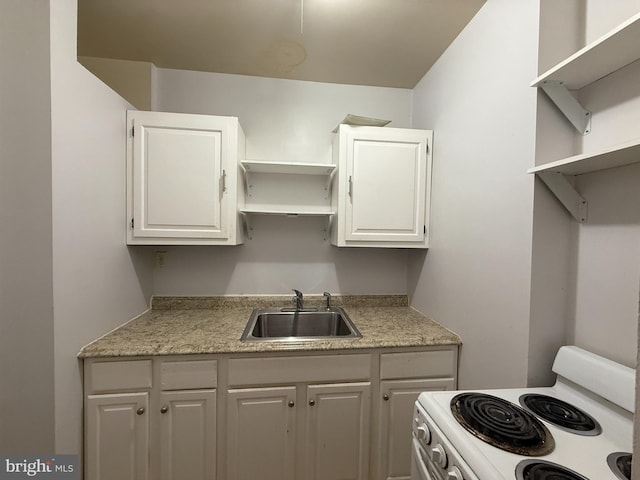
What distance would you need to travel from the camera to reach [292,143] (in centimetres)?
201

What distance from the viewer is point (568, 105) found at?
0.99 metres

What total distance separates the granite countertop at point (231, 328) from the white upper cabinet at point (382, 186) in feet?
1.70

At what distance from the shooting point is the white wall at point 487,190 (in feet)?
3.51

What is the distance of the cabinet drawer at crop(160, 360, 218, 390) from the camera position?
1.31m

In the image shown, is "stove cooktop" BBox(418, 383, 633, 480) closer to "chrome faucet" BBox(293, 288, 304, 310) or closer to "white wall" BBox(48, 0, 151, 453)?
"chrome faucet" BBox(293, 288, 304, 310)

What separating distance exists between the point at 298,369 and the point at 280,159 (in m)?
1.42

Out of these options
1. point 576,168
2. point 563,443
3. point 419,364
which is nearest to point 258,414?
point 419,364

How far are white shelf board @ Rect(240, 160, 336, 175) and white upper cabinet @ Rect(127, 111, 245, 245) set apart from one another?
0.15 metres

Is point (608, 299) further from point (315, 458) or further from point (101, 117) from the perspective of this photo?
point (101, 117)

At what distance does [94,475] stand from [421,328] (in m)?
1.79

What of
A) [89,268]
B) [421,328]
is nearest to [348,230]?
[421,328]

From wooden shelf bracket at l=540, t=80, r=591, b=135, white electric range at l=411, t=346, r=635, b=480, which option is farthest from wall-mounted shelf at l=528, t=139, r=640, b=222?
white electric range at l=411, t=346, r=635, b=480

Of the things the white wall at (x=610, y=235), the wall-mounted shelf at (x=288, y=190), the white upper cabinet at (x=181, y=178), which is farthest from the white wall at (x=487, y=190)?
the white upper cabinet at (x=181, y=178)

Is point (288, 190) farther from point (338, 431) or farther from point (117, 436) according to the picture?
point (117, 436)
